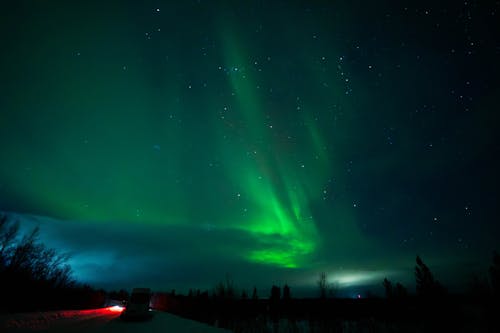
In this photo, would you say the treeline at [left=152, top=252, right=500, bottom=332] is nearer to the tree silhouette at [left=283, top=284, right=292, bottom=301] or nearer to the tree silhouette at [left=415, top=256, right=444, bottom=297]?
the tree silhouette at [left=415, top=256, right=444, bottom=297]

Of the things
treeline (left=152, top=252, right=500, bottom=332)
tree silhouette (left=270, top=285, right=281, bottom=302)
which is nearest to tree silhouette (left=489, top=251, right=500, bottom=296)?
treeline (left=152, top=252, right=500, bottom=332)

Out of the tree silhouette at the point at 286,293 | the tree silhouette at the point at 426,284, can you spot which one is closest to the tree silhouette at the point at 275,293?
the tree silhouette at the point at 286,293

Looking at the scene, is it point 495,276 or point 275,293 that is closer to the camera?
point 495,276

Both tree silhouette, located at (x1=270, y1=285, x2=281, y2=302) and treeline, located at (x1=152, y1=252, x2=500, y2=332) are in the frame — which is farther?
tree silhouette, located at (x1=270, y1=285, x2=281, y2=302)

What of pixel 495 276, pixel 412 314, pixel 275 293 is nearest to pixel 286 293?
pixel 275 293

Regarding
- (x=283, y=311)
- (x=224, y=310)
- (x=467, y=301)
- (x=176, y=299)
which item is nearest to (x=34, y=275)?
(x=176, y=299)

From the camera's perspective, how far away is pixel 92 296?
174 feet

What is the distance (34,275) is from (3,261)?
1164cm

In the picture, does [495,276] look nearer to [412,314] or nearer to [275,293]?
[412,314]

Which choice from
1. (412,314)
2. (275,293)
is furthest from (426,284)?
(275,293)

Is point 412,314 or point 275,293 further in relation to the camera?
point 275,293

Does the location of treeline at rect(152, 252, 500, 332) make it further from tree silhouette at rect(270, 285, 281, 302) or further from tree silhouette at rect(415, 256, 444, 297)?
tree silhouette at rect(270, 285, 281, 302)

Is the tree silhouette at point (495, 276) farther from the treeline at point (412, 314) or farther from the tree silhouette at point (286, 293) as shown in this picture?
the tree silhouette at point (286, 293)

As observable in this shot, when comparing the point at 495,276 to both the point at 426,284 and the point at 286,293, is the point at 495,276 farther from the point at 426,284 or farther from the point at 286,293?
the point at 286,293
